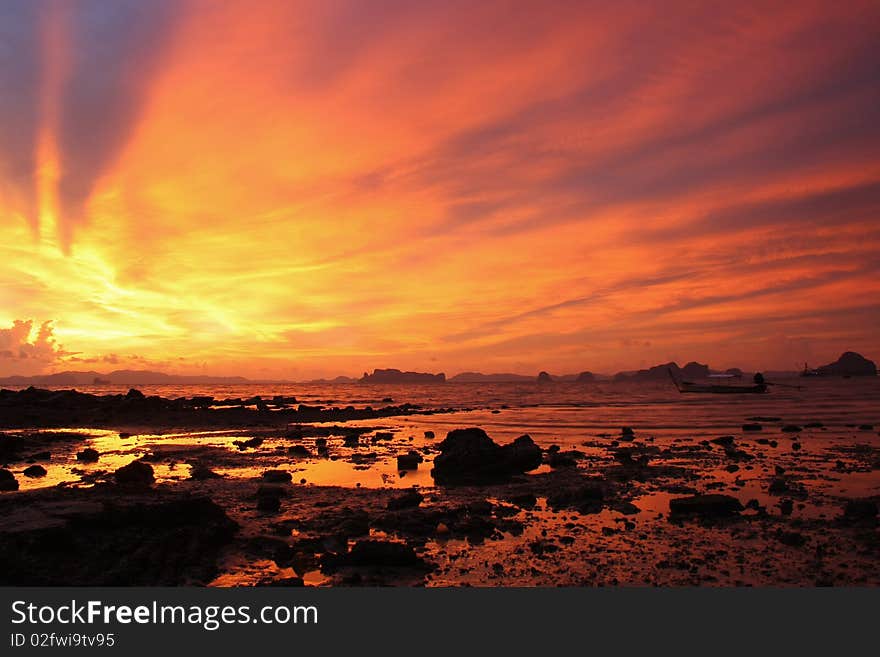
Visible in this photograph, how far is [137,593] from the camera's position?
345 inches

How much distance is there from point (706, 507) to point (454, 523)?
7175 mm

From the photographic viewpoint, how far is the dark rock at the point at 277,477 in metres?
21.1

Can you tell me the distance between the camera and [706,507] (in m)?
14.9

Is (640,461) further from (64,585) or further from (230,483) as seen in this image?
(64,585)

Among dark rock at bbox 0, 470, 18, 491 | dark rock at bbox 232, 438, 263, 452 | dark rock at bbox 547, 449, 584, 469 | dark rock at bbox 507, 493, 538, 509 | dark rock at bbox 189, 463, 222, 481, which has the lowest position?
dark rock at bbox 547, 449, 584, 469

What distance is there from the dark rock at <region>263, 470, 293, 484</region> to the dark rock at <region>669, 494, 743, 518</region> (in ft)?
46.6

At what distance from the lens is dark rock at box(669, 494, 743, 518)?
14.9 meters

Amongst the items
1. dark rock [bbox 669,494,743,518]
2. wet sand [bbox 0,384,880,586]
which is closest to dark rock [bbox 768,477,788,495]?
wet sand [bbox 0,384,880,586]

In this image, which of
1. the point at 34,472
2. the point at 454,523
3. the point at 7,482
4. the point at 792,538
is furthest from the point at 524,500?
the point at 34,472

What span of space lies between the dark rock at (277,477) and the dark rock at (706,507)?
14209mm

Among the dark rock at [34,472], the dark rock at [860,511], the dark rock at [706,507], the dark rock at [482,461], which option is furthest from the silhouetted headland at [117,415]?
the dark rock at [860,511]

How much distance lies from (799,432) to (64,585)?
42050mm

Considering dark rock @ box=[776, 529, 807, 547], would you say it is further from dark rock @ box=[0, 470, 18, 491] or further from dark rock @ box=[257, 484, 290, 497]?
dark rock @ box=[0, 470, 18, 491]

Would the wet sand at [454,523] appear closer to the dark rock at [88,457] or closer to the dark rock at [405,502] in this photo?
the dark rock at [405,502]
